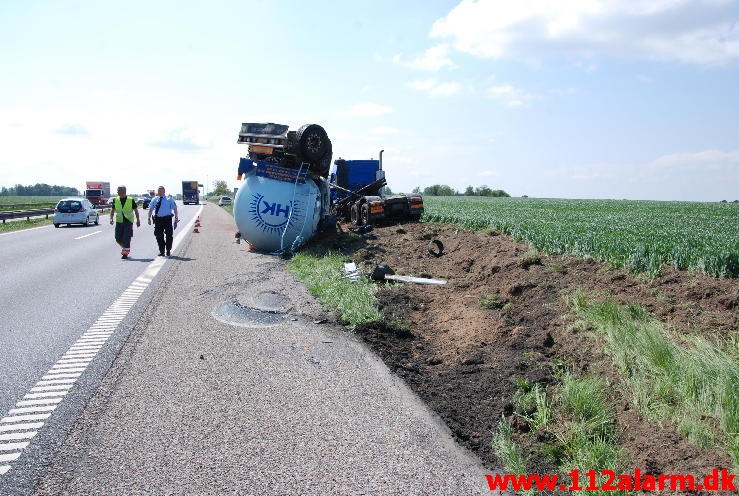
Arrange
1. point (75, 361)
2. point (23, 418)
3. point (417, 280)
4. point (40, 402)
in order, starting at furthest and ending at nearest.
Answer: point (417, 280) → point (75, 361) → point (40, 402) → point (23, 418)

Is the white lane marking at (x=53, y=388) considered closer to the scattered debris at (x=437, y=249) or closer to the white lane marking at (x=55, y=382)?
the white lane marking at (x=55, y=382)

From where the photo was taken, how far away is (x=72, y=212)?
2983cm

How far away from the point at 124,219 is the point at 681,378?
14322 mm

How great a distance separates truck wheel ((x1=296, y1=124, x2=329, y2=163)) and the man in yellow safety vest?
15.7ft

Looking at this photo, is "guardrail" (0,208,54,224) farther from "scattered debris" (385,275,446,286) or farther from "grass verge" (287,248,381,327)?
"scattered debris" (385,275,446,286)

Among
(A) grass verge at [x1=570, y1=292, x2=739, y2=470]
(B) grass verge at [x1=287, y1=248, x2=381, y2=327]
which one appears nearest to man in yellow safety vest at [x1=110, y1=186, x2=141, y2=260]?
(B) grass verge at [x1=287, y1=248, x2=381, y2=327]

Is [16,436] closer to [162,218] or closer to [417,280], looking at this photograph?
[417,280]

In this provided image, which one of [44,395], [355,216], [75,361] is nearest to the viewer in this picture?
[44,395]

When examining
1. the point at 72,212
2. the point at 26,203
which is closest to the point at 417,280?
the point at 72,212

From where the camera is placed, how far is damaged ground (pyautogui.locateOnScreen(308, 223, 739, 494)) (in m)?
4.08

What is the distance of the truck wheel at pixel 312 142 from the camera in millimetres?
15430

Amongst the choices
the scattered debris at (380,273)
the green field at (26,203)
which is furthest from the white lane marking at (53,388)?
the green field at (26,203)

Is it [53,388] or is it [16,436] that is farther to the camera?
[53,388]

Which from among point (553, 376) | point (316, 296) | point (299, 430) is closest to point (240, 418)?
point (299, 430)
